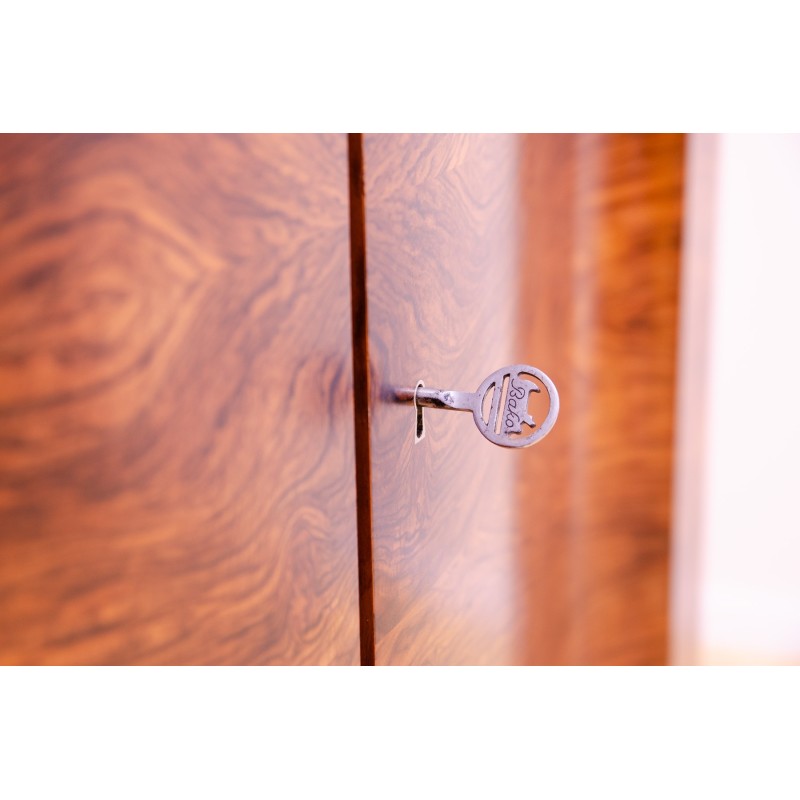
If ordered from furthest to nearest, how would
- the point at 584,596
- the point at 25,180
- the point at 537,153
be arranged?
the point at 584,596, the point at 537,153, the point at 25,180

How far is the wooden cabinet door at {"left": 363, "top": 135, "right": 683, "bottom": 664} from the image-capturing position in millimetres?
362

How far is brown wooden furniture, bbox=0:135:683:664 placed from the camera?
282mm

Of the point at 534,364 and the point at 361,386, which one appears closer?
the point at 361,386

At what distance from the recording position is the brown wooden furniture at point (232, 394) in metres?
0.28

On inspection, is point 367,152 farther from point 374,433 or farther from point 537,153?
point 537,153

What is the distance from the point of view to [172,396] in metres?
0.30

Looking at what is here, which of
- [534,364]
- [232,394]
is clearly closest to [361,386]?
[232,394]

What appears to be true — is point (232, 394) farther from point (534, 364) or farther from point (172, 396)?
point (534, 364)

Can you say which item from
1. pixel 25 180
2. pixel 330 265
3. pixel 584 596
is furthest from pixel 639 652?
pixel 25 180

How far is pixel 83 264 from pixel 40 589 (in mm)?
132

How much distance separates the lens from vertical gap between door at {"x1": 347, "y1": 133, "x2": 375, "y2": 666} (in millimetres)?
320

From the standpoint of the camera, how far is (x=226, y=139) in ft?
1.02

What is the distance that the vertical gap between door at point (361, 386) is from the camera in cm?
32

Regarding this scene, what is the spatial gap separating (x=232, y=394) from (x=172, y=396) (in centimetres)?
3
